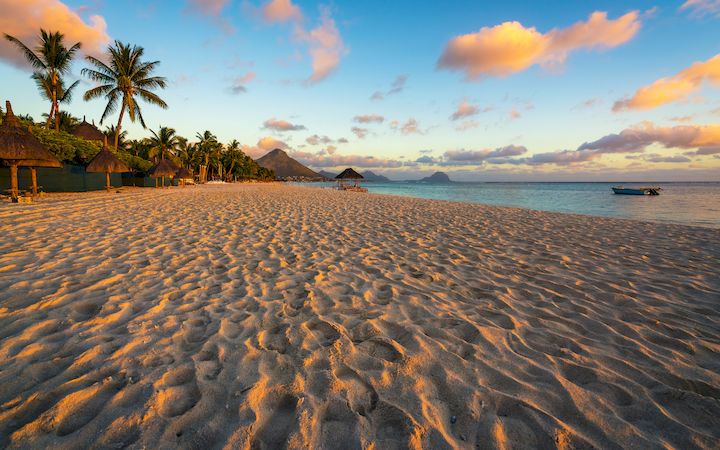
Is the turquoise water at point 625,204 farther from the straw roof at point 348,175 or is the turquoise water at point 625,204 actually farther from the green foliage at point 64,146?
the green foliage at point 64,146

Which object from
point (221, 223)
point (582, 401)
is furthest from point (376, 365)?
point (221, 223)

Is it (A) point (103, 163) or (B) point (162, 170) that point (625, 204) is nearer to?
(A) point (103, 163)

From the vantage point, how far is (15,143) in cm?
1079

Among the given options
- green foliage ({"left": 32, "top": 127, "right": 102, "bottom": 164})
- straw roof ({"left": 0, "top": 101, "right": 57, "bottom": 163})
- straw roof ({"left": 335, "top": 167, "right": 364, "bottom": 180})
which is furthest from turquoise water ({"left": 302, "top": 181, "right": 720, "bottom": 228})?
green foliage ({"left": 32, "top": 127, "right": 102, "bottom": 164})

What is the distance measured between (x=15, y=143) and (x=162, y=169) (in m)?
16.5

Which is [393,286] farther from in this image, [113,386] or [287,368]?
[113,386]

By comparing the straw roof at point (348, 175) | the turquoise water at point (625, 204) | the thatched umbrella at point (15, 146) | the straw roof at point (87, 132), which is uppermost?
the straw roof at point (87, 132)

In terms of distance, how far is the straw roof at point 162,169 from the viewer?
26.1 m

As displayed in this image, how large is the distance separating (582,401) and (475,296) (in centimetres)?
152

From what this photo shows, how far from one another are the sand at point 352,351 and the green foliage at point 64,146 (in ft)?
53.5

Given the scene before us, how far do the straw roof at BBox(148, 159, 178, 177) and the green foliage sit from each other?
20.6 ft

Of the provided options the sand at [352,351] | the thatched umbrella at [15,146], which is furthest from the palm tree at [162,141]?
the sand at [352,351]

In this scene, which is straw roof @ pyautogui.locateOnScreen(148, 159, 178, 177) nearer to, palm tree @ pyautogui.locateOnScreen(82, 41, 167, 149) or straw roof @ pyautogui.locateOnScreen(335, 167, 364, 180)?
palm tree @ pyautogui.locateOnScreen(82, 41, 167, 149)

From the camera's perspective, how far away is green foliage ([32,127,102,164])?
15656 millimetres
